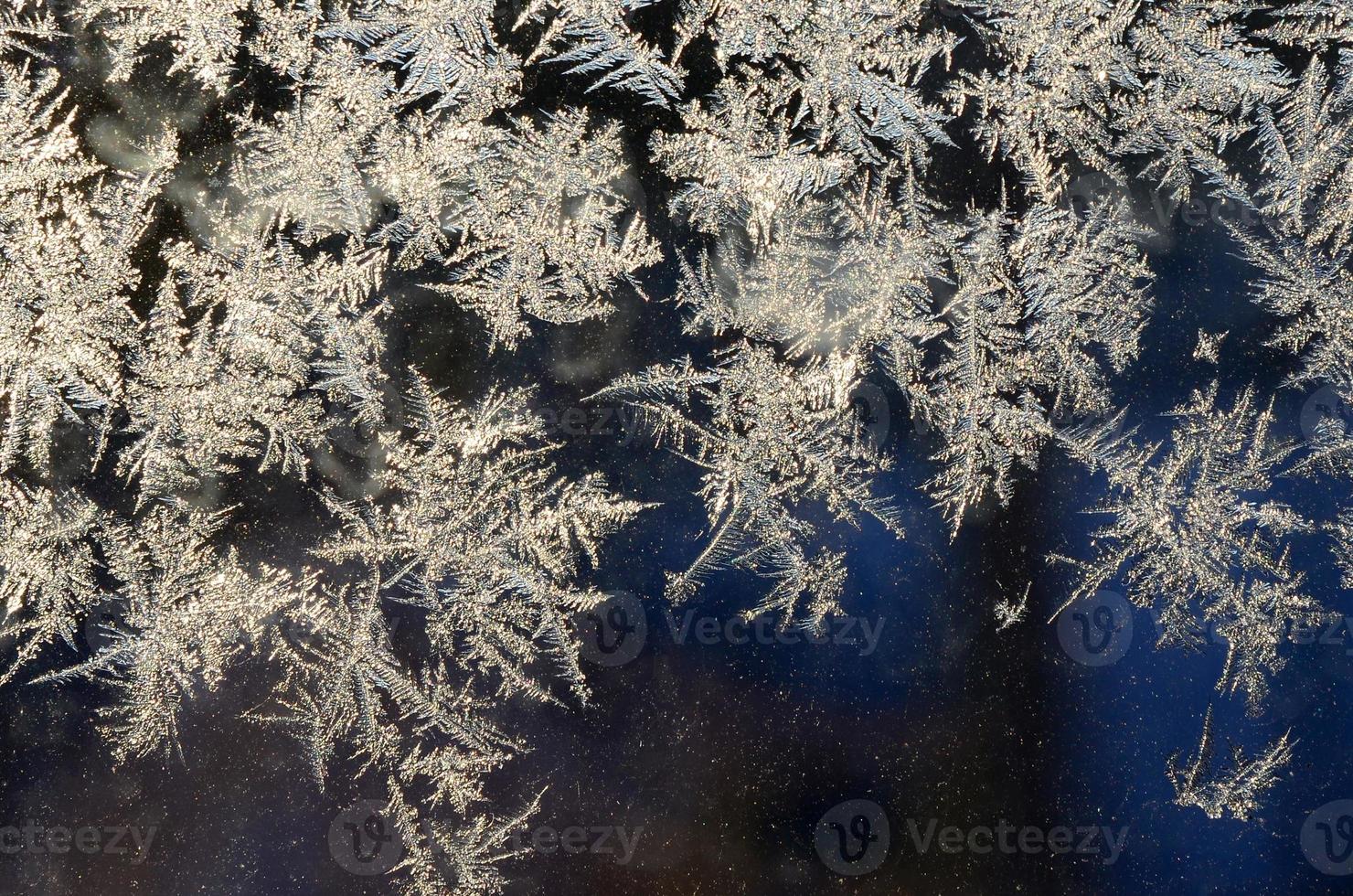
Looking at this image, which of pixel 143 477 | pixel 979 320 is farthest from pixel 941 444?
pixel 143 477

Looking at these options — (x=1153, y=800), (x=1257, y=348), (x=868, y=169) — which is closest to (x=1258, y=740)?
(x=1153, y=800)

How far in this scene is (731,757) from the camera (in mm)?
549

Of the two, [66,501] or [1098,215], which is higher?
[1098,215]

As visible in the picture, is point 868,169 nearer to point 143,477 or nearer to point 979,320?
point 979,320

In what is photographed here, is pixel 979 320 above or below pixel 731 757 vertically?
above

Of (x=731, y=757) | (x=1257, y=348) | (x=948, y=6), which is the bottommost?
(x=731, y=757)

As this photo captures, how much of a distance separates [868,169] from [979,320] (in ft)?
0.33

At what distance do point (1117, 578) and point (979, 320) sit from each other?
0.52 feet

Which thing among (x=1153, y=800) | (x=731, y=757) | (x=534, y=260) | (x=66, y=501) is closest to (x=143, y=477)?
(x=66, y=501)

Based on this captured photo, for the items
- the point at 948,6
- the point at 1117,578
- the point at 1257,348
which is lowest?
the point at 1117,578

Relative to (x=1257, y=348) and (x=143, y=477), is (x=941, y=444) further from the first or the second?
(x=143, y=477)

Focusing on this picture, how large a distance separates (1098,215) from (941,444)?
15cm

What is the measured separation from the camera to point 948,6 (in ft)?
1.83

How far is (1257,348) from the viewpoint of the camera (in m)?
0.56
